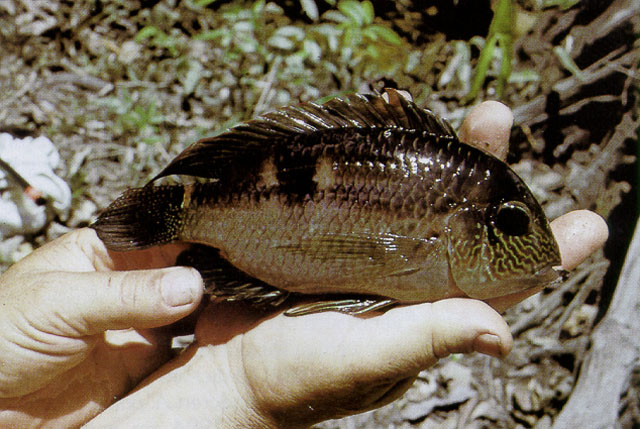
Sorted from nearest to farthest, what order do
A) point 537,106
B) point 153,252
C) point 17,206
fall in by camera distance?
point 153,252 < point 17,206 < point 537,106

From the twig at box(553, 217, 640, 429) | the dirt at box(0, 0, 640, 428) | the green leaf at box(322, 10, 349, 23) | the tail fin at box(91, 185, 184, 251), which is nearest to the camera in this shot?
the tail fin at box(91, 185, 184, 251)

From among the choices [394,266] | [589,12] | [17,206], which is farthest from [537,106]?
[17,206]

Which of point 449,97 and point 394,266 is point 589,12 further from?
point 394,266

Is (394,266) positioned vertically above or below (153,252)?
above

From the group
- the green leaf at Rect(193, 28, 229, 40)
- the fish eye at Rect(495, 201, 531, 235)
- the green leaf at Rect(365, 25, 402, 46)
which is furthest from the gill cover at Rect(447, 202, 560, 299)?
the green leaf at Rect(193, 28, 229, 40)

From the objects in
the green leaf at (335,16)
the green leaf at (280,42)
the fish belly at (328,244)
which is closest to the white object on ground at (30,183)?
the green leaf at (280,42)

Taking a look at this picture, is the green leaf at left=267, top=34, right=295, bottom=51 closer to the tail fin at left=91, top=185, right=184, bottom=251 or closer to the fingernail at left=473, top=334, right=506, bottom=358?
the tail fin at left=91, top=185, right=184, bottom=251
